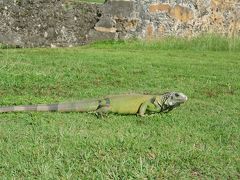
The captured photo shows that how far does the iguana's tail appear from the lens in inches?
200

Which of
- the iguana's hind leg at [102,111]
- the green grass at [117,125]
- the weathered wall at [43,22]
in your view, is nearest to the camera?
the green grass at [117,125]

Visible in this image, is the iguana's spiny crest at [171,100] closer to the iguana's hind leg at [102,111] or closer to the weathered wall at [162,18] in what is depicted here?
the iguana's hind leg at [102,111]

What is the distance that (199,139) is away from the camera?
429 centimetres

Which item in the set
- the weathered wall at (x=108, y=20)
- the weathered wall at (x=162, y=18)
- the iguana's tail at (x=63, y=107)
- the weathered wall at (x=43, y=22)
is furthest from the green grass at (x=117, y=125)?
the weathered wall at (x=162, y=18)

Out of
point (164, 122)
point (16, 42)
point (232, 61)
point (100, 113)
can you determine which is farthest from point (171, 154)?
point (16, 42)

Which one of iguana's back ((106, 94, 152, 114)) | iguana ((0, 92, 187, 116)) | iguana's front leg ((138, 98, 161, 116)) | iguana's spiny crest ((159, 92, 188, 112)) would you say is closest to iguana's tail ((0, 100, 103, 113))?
iguana ((0, 92, 187, 116))

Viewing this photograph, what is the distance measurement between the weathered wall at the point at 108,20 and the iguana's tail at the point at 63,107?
522 cm

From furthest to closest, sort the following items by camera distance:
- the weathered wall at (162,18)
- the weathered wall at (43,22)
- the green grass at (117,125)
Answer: the weathered wall at (162,18) → the weathered wall at (43,22) → the green grass at (117,125)

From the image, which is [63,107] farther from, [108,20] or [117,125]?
[108,20]

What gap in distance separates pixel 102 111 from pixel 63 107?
1.35 ft

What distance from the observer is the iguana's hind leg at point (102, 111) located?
503cm

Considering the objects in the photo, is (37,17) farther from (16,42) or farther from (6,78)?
(6,78)

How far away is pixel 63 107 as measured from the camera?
5086 mm

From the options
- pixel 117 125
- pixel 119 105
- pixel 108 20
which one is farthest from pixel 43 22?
pixel 117 125
